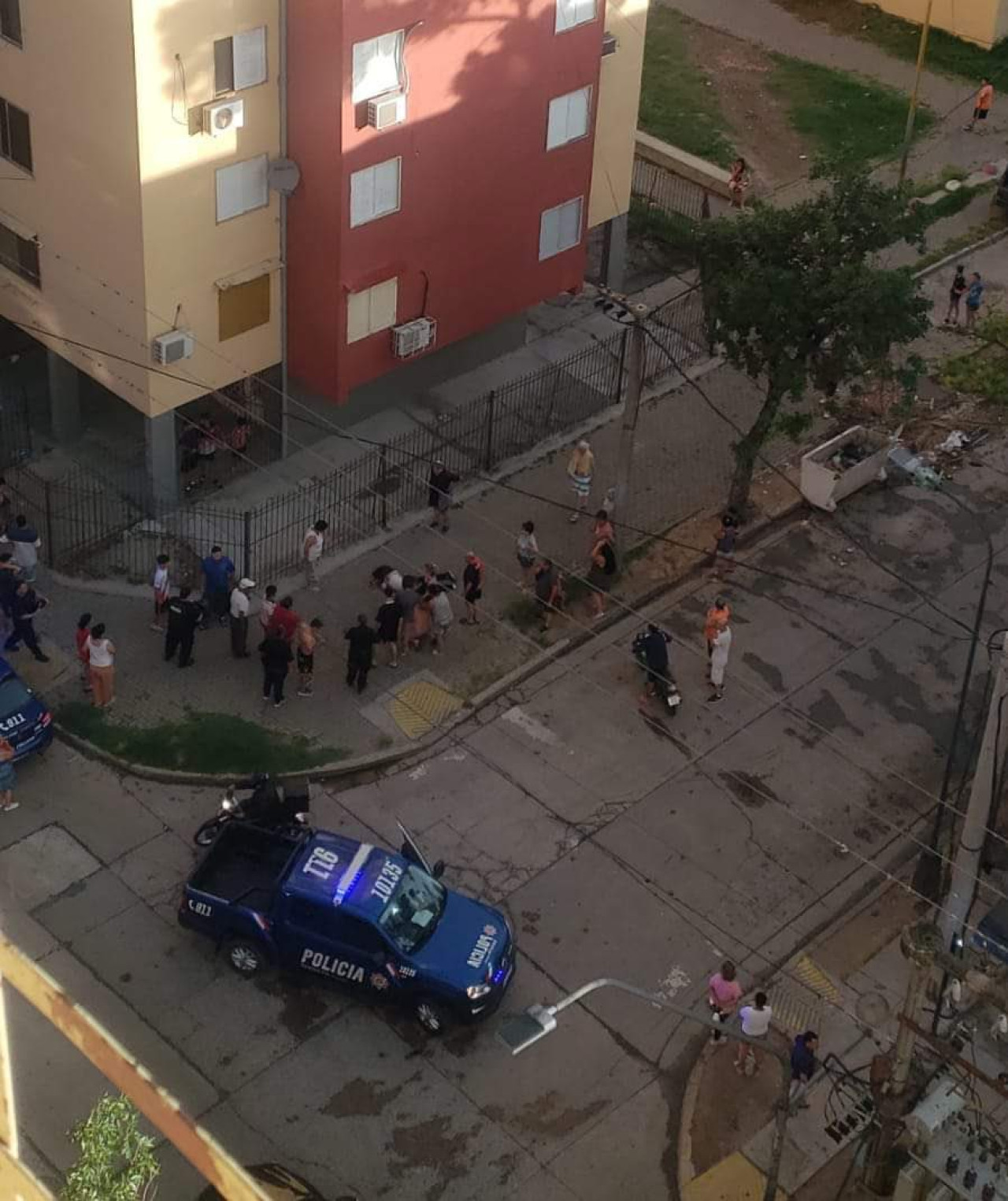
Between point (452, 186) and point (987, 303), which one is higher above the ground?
point (452, 186)

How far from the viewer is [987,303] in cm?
3459

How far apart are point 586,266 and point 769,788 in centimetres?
1385

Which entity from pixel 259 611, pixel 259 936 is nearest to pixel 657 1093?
pixel 259 936

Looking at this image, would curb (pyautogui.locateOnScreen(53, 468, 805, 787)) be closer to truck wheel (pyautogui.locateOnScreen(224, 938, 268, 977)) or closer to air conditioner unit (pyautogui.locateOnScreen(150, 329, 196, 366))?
truck wheel (pyautogui.locateOnScreen(224, 938, 268, 977))

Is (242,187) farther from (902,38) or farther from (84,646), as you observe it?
(902,38)

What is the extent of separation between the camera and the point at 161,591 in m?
24.7

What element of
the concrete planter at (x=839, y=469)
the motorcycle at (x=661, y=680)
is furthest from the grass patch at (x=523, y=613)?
the concrete planter at (x=839, y=469)

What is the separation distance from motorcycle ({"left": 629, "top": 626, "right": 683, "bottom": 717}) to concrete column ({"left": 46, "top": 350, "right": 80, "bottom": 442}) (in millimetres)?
10211

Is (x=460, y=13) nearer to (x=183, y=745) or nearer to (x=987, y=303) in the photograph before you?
(x=183, y=745)

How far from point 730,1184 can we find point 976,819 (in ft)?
15.4

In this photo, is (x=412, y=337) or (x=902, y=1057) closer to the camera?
(x=902, y=1057)

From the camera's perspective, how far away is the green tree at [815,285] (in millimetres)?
24891

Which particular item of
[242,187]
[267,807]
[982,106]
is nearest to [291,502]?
[242,187]

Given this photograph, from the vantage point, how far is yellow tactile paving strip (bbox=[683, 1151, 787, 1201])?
1833 centimetres
